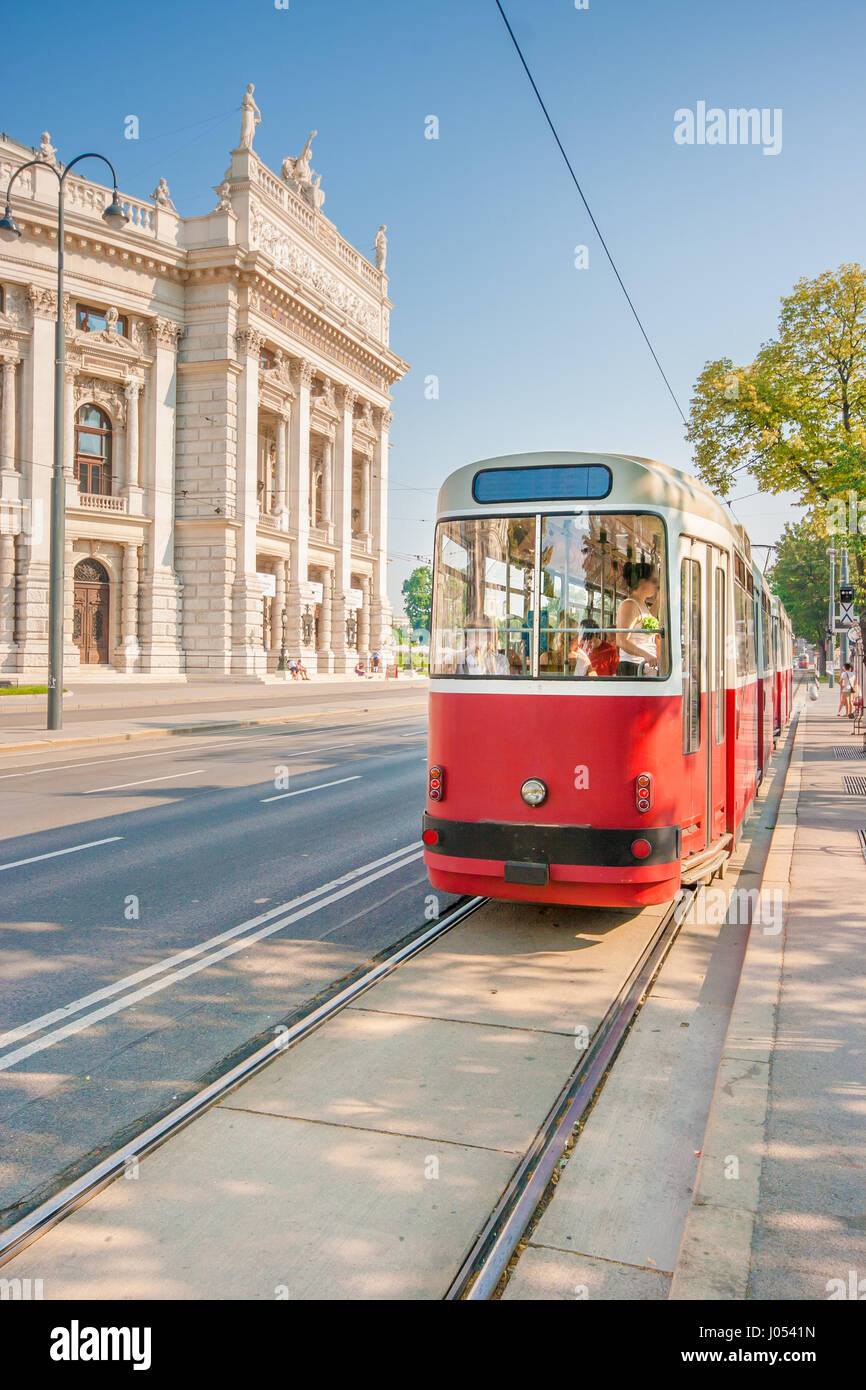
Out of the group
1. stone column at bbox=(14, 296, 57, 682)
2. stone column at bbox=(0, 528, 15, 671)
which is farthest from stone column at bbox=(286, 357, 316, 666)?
stone column at bbox=(0, 528, 15, 671)

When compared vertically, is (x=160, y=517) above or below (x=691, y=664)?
above

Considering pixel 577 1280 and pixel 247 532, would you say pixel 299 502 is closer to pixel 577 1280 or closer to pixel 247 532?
pixel 247 532

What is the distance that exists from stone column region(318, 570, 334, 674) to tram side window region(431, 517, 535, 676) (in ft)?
175

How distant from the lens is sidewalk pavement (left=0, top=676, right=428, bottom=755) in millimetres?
22234

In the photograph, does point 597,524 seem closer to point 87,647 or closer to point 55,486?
point 55,486

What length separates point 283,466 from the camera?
186 ft

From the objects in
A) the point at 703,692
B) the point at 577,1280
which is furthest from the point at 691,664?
the point at 577,1280

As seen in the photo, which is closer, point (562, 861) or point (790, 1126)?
point (790, 1126)

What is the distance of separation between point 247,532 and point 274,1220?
48.5 meters

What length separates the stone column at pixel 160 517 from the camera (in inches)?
1865

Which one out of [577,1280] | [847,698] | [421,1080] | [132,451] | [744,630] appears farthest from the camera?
[132,451]

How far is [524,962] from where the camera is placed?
21.8ft
